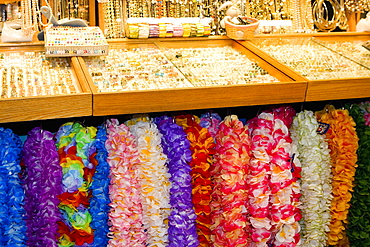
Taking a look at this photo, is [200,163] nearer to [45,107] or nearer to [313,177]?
[313,177]

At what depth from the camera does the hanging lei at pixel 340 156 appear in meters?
2.58

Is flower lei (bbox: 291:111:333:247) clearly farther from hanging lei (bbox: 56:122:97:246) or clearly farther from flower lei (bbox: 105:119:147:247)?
hanging lei (bbox: 56:122:97:246)

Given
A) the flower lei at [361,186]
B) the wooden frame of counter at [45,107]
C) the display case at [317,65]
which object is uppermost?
the display case at [317,65]

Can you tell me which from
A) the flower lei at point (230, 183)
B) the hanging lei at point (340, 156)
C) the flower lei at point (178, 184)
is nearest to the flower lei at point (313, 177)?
the hanging lei at point (340, 156)

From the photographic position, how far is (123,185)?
228cm

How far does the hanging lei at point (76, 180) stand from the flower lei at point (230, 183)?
0.58 m

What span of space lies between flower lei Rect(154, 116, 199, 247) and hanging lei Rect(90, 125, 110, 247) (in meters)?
0.28

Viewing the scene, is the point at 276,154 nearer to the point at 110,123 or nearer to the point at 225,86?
the point at 225,86

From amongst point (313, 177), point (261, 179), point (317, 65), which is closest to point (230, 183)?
point (261, 179)

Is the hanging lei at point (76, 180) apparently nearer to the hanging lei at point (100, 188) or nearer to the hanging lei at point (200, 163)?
the hanging lei at point (100, 188)

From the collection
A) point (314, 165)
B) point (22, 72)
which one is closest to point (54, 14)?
point (22, 72)

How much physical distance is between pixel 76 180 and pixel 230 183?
2.26 ft

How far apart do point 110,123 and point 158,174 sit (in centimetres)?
31

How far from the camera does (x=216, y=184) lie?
2.46 m
